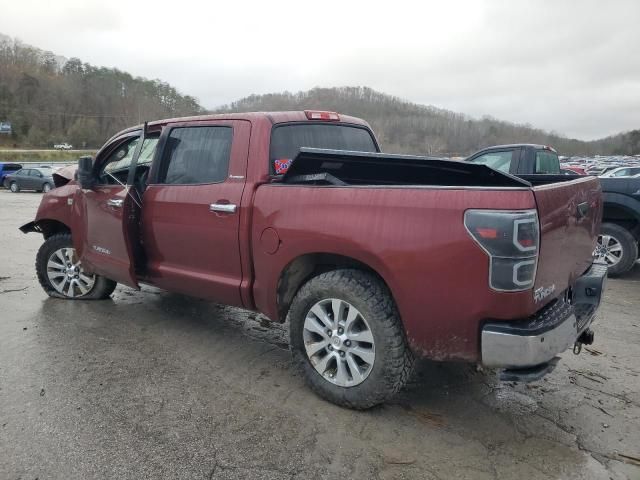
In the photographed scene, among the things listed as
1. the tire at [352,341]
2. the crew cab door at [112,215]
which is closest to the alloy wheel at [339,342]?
the tire at [352,341]

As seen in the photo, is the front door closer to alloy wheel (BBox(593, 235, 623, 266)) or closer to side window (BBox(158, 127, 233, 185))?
side window (BBox(158, 127, 233, 185))

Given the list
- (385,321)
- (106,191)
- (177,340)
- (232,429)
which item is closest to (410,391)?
(385,321)

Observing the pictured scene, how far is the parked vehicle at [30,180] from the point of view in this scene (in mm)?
26047

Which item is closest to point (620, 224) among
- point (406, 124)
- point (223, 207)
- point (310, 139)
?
point (310, 139)

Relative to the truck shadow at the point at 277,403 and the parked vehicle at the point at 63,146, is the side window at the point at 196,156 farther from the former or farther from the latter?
the parked vehicle at the point at 63,146

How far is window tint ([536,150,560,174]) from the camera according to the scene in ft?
Answer: 25.8

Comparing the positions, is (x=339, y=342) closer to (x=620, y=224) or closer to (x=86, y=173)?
(x=86, y=173)

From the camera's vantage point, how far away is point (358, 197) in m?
2.88

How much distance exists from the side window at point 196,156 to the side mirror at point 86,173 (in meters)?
0.91

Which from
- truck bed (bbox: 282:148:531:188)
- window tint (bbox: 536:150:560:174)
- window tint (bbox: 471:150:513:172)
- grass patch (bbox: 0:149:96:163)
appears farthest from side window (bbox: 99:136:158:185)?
grass patch (bbox: 0:149:96:163)

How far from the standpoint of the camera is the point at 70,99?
104438mm

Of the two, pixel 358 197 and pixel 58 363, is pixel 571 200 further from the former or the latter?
pixel 58 363

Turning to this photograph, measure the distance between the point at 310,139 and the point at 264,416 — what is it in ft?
7.03

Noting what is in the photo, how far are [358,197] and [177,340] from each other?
2333mm
